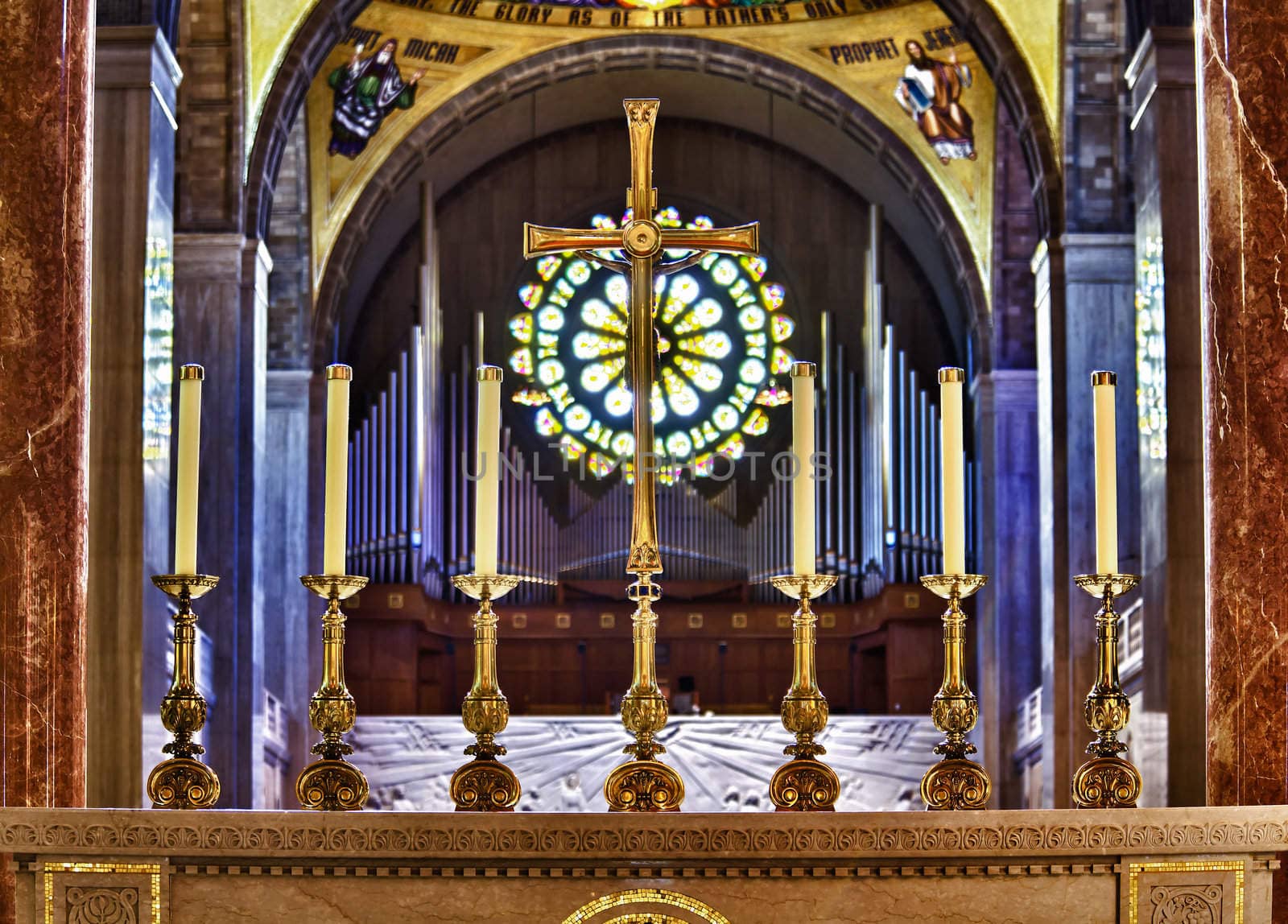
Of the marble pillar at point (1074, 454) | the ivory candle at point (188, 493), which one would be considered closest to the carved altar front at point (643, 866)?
the ivory candle at point (188, 493)

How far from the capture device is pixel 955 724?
4266mm

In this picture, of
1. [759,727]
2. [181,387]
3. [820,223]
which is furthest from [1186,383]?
[820,223]

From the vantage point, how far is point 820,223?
58.7 feet

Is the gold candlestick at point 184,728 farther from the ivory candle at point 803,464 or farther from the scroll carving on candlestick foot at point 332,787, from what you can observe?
the ivory candle at point 803,464

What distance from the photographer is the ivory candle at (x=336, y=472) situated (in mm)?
4352

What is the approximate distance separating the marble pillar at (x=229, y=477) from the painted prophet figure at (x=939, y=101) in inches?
229

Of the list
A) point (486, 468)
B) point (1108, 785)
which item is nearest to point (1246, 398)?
point (1108, 785)

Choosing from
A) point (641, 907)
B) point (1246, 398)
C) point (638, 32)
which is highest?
point (638, 32)

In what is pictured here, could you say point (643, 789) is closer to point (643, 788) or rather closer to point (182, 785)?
point (643, 788)

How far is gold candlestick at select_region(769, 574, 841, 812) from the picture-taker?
4199 millimetres

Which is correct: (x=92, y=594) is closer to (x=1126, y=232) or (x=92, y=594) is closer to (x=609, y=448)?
(x=1126, y=232)

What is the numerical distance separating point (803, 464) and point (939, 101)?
11.8 m

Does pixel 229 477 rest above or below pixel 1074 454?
below

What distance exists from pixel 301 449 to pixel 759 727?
4264 mm
